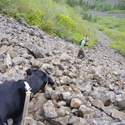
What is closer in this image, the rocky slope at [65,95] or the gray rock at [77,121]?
the gray rock at [77,121]

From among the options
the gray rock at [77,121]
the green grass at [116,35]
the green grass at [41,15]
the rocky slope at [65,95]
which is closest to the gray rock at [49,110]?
the rocky slope at [65,95]

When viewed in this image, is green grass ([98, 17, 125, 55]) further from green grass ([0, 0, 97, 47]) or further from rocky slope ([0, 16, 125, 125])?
rocky slope ([0, 16, 125, 125])

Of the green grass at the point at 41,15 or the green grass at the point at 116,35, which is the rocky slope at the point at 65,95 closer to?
the green grass at the point at 41,15

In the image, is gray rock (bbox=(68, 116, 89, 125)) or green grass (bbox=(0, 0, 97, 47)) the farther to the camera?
green grass (bbox=(0, 0, 97, 47))

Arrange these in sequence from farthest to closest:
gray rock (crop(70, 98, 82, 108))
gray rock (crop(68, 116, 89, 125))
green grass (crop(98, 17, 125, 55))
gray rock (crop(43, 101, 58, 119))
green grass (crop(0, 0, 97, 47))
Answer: green grass (crop(98, 17, 125, 55))
green grass (crop(0, 0, 97, 47))
gray rock (crop(70, 98, 82, 108))
gray rock (crop(43, 101, 58, 119))
gray rock (crop(68, 116, 89, 125))

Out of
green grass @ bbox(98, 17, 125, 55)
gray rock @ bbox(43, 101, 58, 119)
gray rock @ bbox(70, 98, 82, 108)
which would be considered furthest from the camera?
green grass @ bbox(98, 17, 125, 55)

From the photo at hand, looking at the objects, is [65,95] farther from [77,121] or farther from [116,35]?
[116,35]

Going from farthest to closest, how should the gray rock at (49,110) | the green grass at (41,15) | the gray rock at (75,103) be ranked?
the green grass at (41,15) → the gray rock at (75,103) → the gray rock at (49,110)

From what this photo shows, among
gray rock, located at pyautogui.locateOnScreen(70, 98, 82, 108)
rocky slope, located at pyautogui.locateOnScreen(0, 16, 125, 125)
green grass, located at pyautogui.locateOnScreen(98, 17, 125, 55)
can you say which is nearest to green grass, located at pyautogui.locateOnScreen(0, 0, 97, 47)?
green grass, located at pyautogui.locateOnScreen(98, 17, 125, 55)

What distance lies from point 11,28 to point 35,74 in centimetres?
819

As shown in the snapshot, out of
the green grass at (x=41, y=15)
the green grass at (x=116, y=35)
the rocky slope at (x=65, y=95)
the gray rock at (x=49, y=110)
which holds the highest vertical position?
the gray rock at (x=49, y=110)

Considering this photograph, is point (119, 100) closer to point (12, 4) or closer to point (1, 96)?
point (1, 96)

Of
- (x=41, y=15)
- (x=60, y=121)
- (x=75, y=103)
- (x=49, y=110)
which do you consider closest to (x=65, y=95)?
(x=75, y=103)

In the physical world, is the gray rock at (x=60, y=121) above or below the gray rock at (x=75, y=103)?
below
